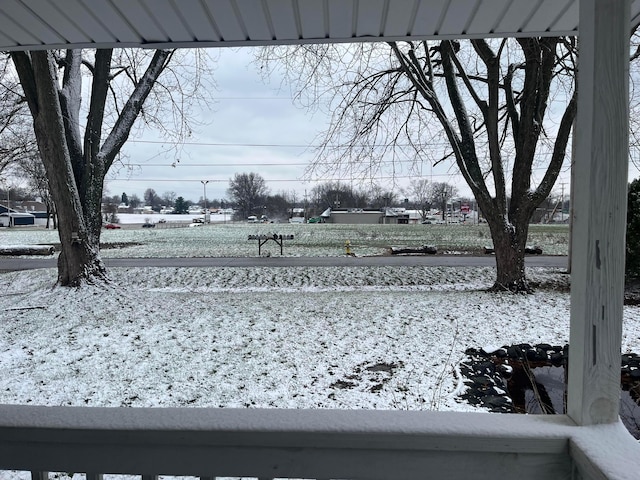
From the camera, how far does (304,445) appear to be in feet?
4.12

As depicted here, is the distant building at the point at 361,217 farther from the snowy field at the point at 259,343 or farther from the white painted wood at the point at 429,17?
the white painted wood at the point at 429,17

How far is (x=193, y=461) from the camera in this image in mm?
1278

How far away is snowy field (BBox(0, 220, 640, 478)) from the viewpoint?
438cm

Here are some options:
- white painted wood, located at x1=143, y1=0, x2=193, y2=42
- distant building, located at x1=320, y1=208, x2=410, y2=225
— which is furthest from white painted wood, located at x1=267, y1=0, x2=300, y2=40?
distant building, located at x1=320, y1=208, x2=410, y2=225

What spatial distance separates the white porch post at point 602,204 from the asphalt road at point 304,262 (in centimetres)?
1367

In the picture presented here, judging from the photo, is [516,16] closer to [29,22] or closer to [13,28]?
[29,22]

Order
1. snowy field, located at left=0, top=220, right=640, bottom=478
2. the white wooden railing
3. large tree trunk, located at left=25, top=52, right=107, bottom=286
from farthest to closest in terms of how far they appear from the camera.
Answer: large tree trunk, located at left=25, top=52, right=107, bottom=286 < snowy field, located at left=0, top=220, right=640, bottom=478 < the white wooden railing

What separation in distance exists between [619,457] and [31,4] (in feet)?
9.66

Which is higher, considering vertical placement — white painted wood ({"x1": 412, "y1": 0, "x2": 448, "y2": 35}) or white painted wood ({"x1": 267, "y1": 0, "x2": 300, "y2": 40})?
white painted wood ({"x1": 412, "y1": 0, "x2": 448, "y2": 35})

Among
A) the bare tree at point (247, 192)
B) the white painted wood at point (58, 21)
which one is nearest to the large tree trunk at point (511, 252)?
the white painted wood at point (58, 21)

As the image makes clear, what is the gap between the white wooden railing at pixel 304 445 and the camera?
124 cm

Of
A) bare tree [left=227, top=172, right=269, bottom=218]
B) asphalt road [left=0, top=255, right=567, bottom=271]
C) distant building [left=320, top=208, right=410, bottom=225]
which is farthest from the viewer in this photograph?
bare tree [left=227, top=172, right=269, bottom=218]

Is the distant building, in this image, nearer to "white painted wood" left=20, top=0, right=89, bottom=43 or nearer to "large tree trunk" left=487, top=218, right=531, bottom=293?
"large tree trunk" left=487, top=218, right=531, bottom=293

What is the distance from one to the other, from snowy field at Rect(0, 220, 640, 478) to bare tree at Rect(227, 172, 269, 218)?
222 ft
